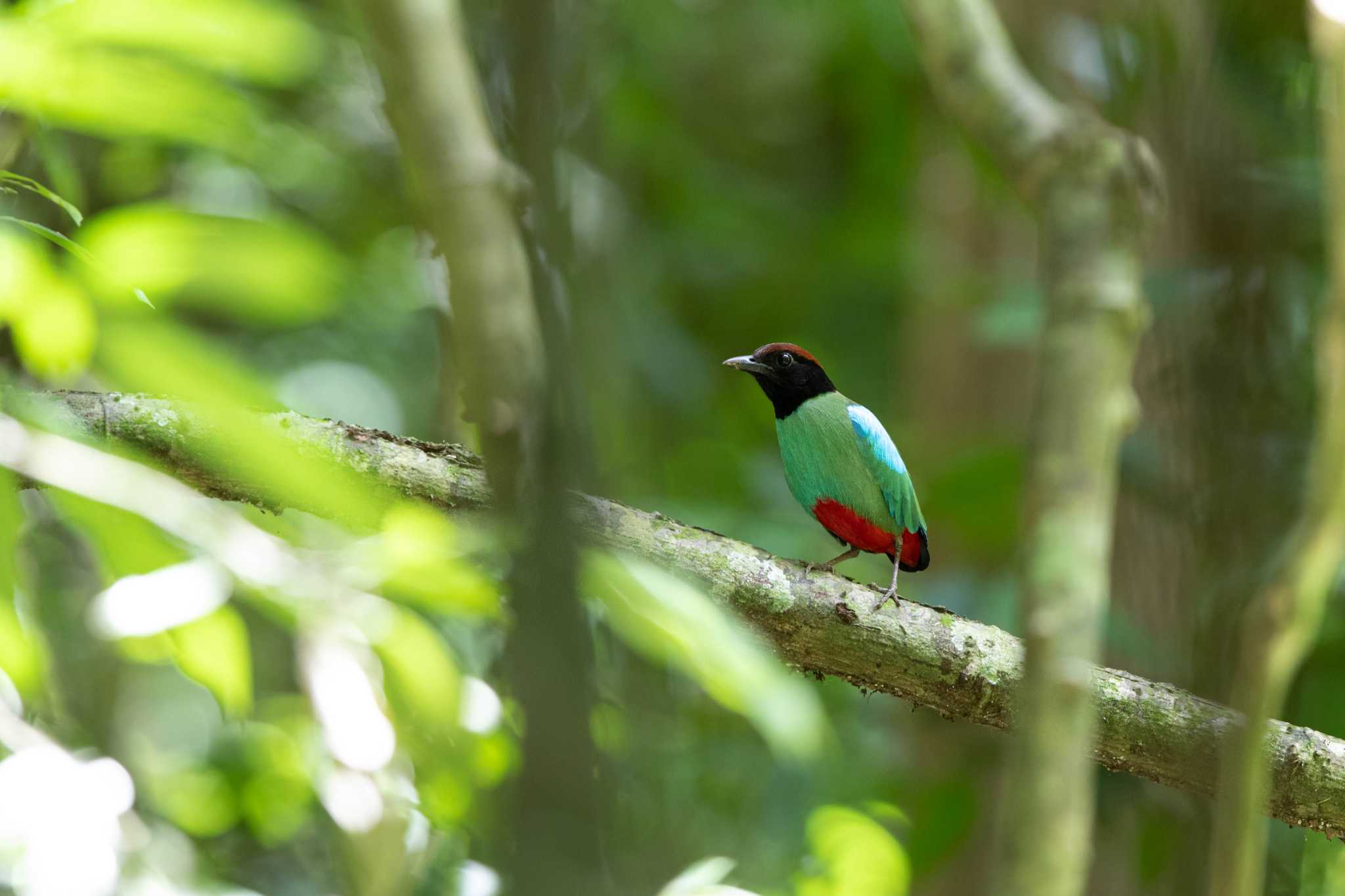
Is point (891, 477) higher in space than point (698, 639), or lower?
higher

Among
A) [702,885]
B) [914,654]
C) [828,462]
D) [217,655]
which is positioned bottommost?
[217,655]

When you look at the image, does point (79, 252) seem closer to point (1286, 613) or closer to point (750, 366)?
point (1286, 613)

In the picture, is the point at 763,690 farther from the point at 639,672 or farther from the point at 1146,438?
the point at 1146,438

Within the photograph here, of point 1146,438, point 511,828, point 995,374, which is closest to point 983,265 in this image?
point 995,374

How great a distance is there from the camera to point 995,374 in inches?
247

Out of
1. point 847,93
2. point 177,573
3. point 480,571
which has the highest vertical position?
point 847,93

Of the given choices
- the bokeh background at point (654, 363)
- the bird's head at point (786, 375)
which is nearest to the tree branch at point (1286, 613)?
the bokeh background at point (654, 363)

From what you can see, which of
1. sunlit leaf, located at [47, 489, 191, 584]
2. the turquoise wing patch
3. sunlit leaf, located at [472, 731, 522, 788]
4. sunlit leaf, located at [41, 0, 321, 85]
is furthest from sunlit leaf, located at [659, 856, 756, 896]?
sunlit leaf, located at [41, 0, 321, 85]

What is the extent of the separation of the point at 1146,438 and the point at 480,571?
348 centimetres

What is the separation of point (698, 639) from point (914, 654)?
1.54m

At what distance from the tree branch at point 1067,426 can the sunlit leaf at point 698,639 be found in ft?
3.70

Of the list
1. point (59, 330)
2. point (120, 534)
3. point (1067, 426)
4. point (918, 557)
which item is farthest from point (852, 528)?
point (59, 330)

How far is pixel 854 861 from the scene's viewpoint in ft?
9.84

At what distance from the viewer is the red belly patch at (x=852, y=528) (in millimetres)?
3166
